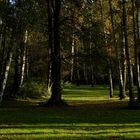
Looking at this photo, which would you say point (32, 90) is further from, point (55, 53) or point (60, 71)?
point (55, 53)

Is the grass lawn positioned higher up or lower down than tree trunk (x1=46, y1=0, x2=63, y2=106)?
lower down

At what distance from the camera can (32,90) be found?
41.7 m

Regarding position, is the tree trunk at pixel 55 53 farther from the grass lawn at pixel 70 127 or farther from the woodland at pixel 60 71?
the grass lawn at pixel 70 127

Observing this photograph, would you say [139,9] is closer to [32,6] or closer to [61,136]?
[32,6]

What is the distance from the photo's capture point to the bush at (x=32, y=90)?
40.7 m

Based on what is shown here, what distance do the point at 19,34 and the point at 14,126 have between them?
7116 mm

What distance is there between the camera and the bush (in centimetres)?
4069

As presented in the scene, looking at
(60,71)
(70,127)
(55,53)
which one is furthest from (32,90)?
(70,127)

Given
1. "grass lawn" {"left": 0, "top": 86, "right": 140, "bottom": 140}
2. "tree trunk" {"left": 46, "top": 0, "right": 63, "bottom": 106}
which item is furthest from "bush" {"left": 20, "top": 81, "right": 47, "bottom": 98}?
"grass lawn" {"left": 0, "top": 86, "right": 140, "bottom": 140}

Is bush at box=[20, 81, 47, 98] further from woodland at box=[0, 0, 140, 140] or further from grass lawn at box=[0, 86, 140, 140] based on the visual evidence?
grass lawn at box=[0, 86, 140, 140]

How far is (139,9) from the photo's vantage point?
29.4 meters

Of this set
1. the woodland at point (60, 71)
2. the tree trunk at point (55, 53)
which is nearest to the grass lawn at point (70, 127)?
the woodland at point (60, 71)

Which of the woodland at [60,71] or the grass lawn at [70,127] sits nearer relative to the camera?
the grass lawn at [70,127]

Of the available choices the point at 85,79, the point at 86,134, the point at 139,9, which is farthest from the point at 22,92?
the point at 85,79
